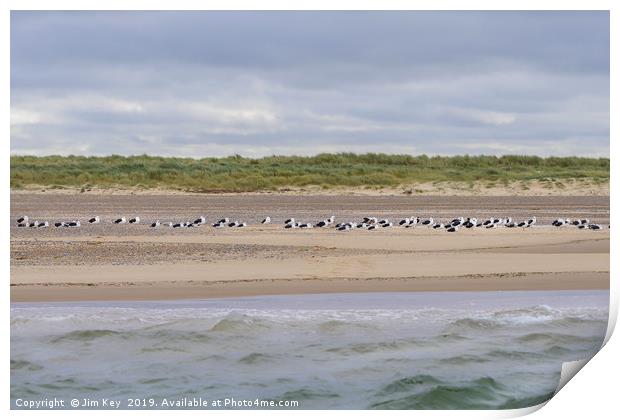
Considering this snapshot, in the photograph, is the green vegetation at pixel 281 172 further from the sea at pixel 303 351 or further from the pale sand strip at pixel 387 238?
the sea at pixel 303 351

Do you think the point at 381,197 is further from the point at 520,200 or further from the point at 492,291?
the point at 492,291

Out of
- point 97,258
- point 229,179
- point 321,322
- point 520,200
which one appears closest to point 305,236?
point 97,258

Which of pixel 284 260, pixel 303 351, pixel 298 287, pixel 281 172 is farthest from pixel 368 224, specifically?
pixel 281 172

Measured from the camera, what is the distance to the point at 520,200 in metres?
25.8

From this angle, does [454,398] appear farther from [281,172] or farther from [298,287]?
[281,172]

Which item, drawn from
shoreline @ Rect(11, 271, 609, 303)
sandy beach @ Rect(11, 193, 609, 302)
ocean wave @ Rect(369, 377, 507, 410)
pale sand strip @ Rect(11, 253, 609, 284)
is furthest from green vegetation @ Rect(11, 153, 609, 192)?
ocean wave @ Rect(369, 377, 507, 410)

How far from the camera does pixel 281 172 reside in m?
30.0

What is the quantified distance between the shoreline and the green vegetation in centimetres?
1459

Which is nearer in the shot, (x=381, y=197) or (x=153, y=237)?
(x=153, y=237)

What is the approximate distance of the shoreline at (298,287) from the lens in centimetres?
1170

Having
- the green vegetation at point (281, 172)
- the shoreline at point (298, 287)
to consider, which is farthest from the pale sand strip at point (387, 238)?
the green vegetation at point (281, 172)

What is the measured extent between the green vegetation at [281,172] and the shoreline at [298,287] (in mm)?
14589

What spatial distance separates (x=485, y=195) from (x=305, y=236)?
443 inches
